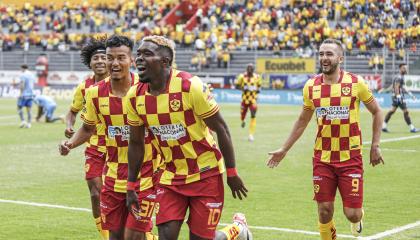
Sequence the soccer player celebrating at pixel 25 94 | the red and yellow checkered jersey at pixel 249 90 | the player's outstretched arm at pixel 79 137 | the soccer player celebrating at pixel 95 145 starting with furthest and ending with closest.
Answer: the soccer player celebrating at pixel 25 94 < the red and yellow checkered jersey at pixel 249 90 < the soccer player celebrating at pixel 95 145 < the player's outstretched arm at pixel 79 137

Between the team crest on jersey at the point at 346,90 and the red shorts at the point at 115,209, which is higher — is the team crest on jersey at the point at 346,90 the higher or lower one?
the higher one

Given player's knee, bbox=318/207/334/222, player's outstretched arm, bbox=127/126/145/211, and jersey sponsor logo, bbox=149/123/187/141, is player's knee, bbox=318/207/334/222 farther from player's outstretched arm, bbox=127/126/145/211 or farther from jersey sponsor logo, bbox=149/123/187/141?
jersey sponsor logo, bbox=149/123/187/141

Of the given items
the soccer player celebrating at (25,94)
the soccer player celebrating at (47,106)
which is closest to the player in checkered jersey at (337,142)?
the soccer player celebrating at (25,94)

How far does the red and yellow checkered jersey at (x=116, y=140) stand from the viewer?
770 centimetres

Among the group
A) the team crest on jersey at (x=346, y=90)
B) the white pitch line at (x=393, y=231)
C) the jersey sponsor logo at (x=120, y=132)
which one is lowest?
the white pitch line at (x=393, y=231)

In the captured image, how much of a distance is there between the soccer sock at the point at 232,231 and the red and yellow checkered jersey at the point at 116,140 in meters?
1.15

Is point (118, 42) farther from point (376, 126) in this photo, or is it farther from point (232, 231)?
point (376, 126)

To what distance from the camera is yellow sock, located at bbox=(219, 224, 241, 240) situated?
829 centimetres

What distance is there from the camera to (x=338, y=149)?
897 cm

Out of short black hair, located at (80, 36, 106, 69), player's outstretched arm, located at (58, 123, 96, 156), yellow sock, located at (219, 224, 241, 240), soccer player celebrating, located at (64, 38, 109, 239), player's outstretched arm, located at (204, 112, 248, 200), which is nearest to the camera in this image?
player's outstretched arm, located at (204, 112, 248, 200)

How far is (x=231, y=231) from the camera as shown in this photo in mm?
8477

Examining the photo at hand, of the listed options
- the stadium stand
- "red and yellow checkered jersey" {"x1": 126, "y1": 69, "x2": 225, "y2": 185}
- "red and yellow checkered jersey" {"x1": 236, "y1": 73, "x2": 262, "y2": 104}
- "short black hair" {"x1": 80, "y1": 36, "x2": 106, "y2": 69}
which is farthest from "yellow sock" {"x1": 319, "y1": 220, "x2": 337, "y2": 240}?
the stadium stand

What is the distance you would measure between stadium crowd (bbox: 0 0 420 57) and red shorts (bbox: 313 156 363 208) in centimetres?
3338

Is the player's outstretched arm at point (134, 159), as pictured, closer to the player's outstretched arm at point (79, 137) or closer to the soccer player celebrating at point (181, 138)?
the soccer player celebrating at point (181, 138)
